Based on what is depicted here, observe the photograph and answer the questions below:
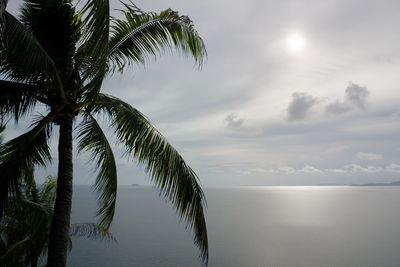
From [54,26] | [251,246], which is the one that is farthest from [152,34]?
[251,246]

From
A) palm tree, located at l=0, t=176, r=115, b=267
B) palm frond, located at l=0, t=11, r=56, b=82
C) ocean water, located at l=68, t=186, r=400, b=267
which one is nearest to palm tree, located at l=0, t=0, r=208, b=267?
palm frond, located at l=0, t=11, r=56, b=82

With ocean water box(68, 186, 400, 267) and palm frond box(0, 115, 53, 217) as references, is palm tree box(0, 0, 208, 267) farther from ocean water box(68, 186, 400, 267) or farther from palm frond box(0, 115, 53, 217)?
ocean water box(68, 186, 400, 267)

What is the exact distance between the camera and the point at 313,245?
5875 centimetres

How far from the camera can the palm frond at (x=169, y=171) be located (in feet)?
15.7

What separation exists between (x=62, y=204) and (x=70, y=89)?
7.59 feet

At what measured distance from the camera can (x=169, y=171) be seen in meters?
4.91

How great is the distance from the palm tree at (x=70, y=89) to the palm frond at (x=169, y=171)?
2 cm

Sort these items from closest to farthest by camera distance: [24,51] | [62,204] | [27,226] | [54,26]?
1. [24,51]
2. [62,204]
3. [54,26]
4. [27,226]

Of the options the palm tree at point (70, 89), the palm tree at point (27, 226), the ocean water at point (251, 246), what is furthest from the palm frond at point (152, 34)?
the ocean water at point (251, 246)

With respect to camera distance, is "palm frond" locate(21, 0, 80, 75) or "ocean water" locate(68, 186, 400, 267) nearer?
"palm frond" locate(21, 0, 80, 75)

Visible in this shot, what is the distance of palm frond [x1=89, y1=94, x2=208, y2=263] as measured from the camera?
4.79 meters

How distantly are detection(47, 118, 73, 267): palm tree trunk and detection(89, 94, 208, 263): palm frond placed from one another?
115 cm

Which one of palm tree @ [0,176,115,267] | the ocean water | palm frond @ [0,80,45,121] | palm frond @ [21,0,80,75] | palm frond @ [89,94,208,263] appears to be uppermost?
palm frond @ [21,0,80,75]

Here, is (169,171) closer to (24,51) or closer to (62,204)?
(62,204)
